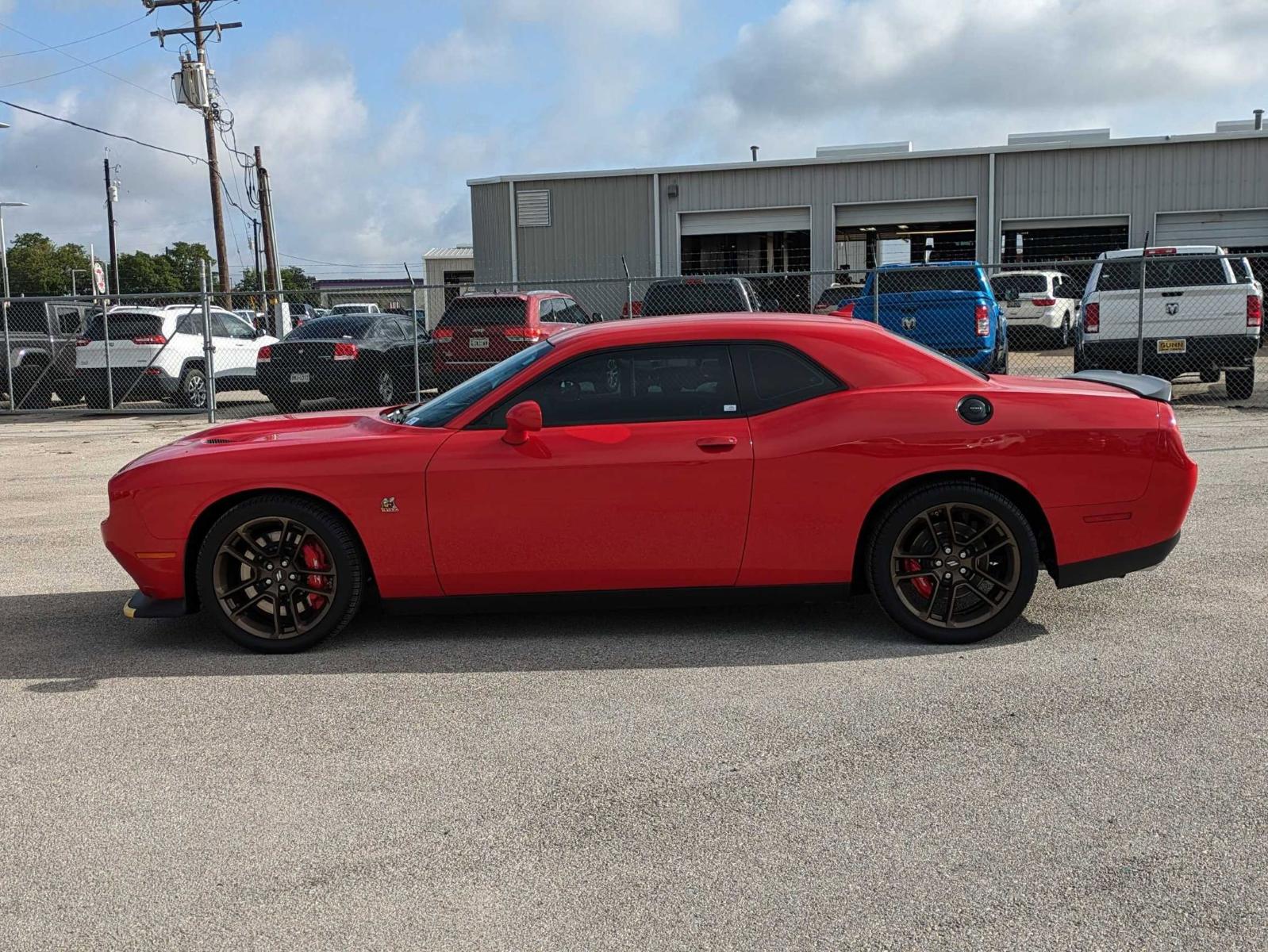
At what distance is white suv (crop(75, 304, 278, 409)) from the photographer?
58.1ft

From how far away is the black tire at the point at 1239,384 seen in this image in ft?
49.0

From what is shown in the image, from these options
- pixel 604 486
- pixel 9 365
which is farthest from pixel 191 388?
pixel 604 486

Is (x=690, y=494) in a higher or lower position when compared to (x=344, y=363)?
lower

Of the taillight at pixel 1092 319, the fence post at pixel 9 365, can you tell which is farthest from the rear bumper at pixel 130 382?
the taillight at pixel 1092 319

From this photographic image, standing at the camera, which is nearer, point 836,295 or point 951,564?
point 951,564

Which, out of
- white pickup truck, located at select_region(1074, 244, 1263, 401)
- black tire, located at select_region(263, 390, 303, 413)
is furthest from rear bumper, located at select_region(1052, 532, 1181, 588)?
black tire, located at select_region(263, 390, 303, 413)

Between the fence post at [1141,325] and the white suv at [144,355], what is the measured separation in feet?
41.7

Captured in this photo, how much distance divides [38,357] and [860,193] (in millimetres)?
19234

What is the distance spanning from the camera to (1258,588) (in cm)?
593

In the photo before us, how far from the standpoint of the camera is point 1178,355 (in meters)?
14.4

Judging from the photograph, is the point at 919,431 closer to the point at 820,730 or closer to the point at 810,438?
the point at 810,438

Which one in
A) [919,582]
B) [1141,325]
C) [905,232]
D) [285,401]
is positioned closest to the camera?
[919,582]

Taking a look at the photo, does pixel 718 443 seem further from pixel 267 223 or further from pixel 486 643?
pixel 267 223

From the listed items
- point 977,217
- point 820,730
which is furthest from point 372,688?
point 977,217
